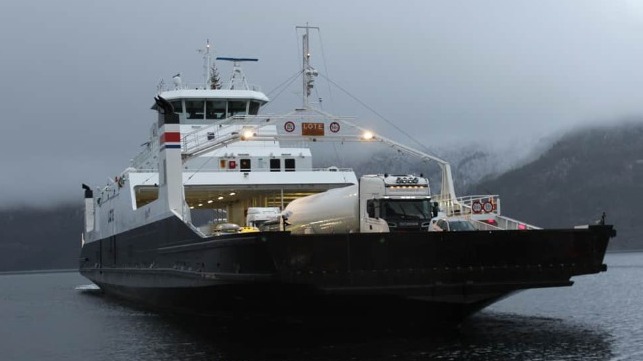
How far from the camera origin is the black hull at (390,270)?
18.7 metres

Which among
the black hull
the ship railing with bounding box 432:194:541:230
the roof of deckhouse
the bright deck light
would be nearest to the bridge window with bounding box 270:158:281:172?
the bright deck light

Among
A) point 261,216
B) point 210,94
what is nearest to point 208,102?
point 210,94

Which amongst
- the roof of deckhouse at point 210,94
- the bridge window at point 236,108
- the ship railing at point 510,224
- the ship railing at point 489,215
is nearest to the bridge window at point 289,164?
the roof of deckhouse at point 210,94

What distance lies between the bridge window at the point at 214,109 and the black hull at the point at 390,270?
689 inches

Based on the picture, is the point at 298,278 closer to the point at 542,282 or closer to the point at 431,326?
the point at 431,326

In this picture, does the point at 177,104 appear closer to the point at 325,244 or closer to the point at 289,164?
the point at 289,164

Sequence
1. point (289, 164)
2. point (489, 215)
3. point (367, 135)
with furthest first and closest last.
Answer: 1. point (289, 164)
2. point (367, 135)
3. point (489, 215)

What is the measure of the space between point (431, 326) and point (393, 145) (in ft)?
26.6

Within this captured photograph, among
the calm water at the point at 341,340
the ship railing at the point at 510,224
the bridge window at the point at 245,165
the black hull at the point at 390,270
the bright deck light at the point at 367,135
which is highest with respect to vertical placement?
the bright deck light at the point at 367,135

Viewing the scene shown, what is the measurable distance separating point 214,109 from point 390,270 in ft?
69.9

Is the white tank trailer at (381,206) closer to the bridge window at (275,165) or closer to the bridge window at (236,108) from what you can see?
the bridge window at (275,165)

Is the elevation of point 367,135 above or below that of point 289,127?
below

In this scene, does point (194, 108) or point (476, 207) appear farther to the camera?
point (194, 108)

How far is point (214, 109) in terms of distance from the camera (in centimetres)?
A: 3816
